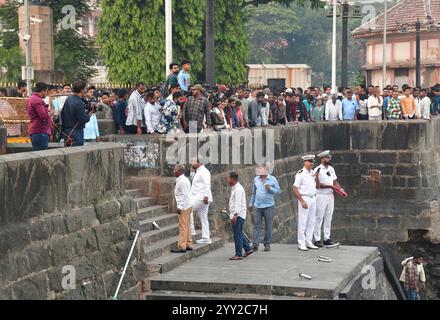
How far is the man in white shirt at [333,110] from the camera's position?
80.1 feet

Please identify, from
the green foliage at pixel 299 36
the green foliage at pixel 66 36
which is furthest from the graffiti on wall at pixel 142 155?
the green foliage at pixel 299 36

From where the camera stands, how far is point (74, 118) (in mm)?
12133

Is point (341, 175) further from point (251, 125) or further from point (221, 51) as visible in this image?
point (221, 51)

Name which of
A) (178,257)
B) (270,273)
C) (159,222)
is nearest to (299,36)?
(159,222)

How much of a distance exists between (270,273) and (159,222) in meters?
2.38

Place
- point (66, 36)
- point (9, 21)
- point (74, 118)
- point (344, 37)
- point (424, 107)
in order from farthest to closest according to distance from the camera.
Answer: point (9, 21) → point (66, 36) → point (344, 37) → point (424, 107) → point (74, 118)

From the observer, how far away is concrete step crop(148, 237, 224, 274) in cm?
1280

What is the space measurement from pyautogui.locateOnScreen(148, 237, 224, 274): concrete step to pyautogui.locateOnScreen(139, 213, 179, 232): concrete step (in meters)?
0.58

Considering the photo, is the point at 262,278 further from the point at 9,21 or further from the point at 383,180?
the point at 9,21

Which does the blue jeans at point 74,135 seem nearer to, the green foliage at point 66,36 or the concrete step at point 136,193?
the concrete step at point 136,193

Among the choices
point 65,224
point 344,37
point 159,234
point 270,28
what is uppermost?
point 270,28

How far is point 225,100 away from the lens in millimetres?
18078
